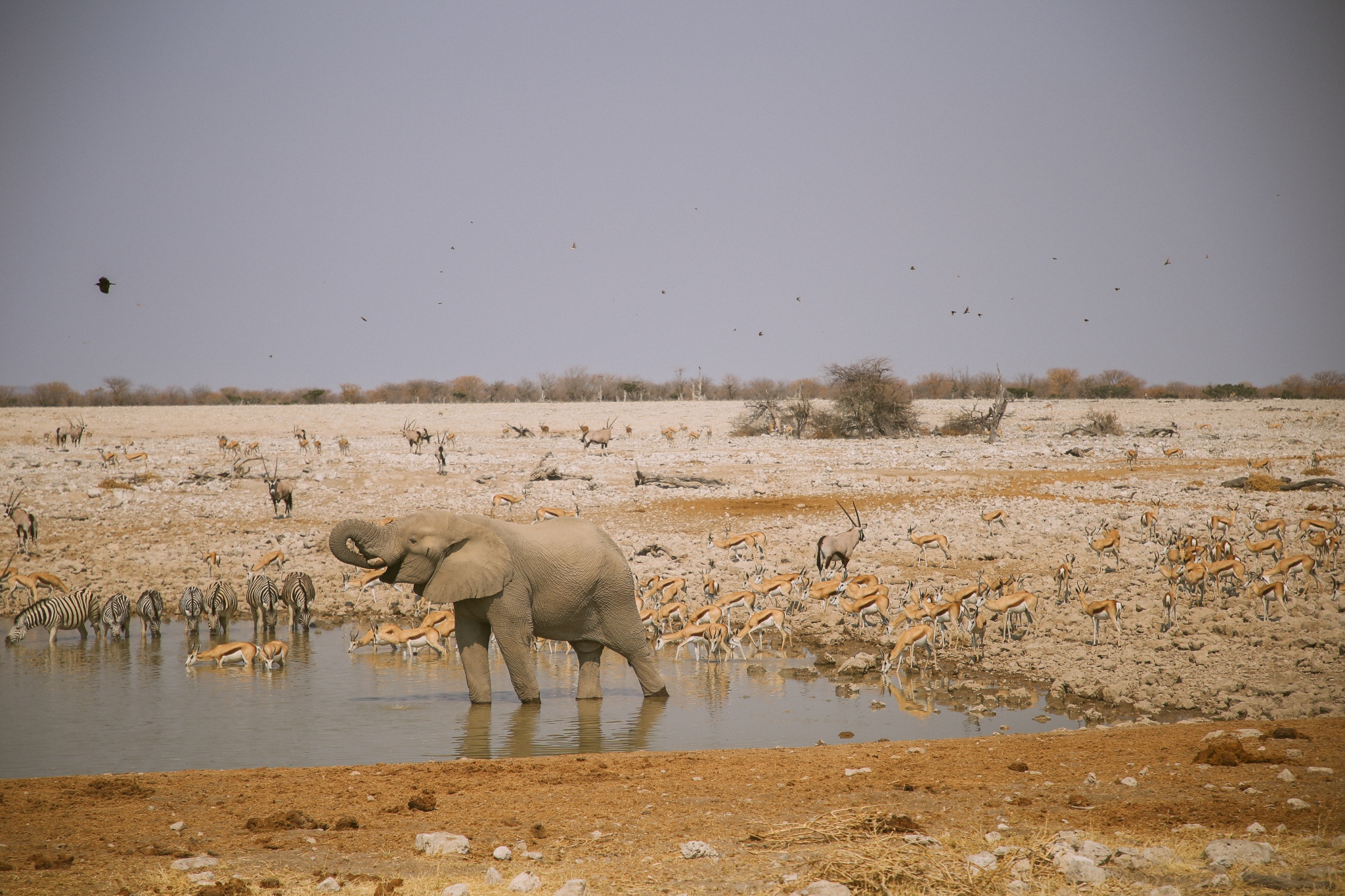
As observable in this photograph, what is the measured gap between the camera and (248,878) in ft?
17.3

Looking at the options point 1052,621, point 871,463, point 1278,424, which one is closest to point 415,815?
point 1052,621

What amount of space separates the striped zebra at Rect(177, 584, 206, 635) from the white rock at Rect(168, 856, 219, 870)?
31.5 ft

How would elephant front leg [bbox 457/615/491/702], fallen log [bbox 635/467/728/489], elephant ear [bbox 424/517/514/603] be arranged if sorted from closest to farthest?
elephant ear [bbox 424/517/514/603]
elephant front leg [bbox 457/615/491/702]
fallen log [bbox 635/467/728/489]

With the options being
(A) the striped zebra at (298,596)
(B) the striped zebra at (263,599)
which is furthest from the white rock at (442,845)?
(B) the striped zebra at (263,599)

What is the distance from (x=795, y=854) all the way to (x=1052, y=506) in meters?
15.7

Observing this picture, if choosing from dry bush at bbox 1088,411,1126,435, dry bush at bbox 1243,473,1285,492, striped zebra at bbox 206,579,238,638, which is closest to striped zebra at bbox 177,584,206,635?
striped zebra at bbox 206,579,238,638

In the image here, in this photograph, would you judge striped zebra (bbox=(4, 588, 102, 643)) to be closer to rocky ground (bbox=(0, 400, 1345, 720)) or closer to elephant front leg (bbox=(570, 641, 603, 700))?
rocky ground (bbox=(0, 400, 1345, 720))

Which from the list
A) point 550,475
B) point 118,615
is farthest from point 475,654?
point 550,475

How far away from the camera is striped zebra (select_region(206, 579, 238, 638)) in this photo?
14.8 meters

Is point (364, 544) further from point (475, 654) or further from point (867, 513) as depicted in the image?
point (867, 513)

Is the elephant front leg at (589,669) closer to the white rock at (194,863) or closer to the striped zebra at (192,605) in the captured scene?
the white rock at (194,863)

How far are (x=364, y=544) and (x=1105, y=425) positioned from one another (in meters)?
31.7

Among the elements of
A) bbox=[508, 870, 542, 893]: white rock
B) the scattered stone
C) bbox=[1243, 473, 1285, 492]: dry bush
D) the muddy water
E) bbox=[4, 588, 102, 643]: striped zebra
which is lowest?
the muddy water

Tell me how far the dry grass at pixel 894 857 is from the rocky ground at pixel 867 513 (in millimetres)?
5008
